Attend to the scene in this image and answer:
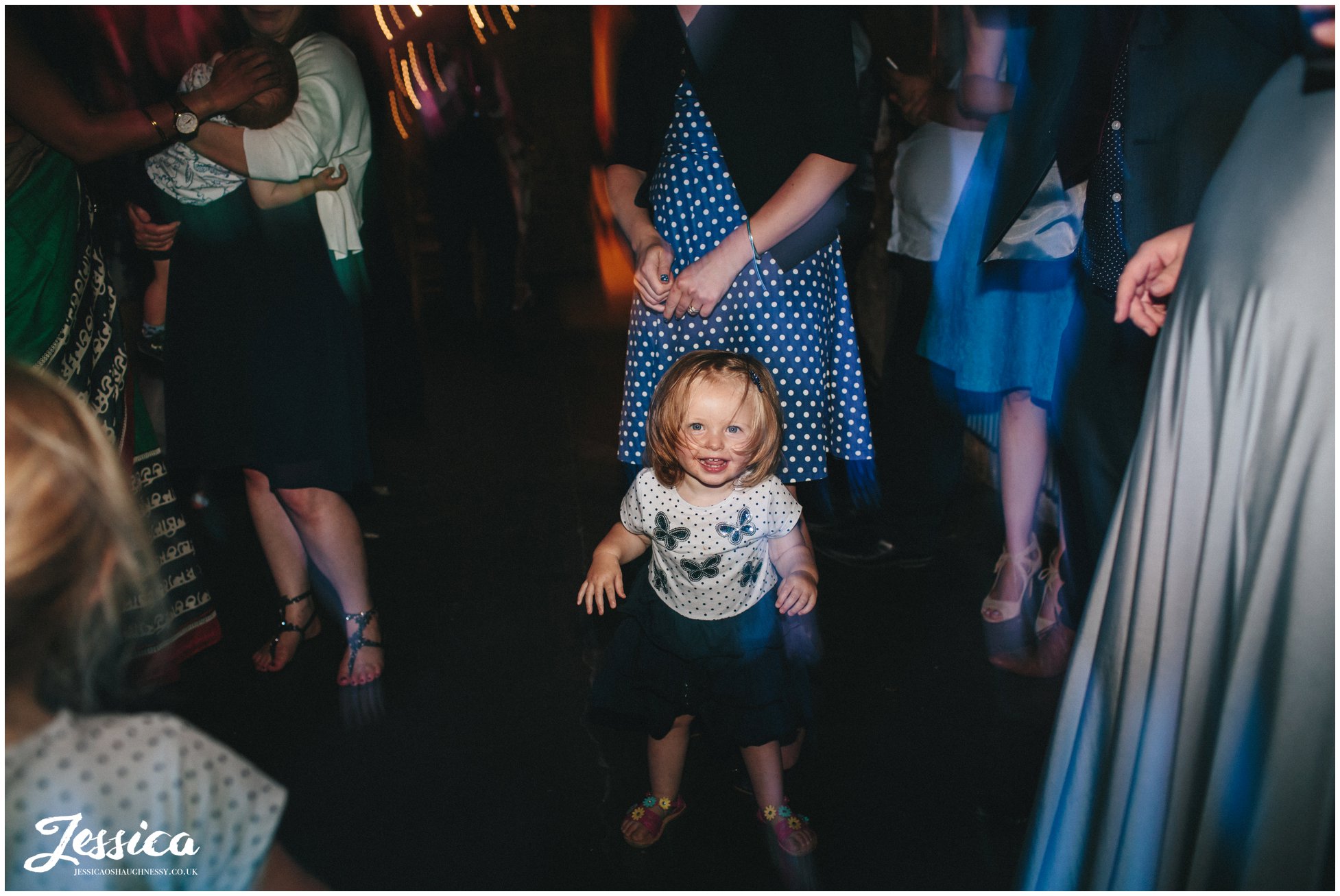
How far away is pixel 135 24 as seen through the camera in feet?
6.44

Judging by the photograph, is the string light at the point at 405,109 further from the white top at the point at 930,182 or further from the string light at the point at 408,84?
the white top at the point at 930,182

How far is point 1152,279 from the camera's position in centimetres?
127

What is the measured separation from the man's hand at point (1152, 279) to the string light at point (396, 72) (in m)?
5.49

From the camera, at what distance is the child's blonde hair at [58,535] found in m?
0.85

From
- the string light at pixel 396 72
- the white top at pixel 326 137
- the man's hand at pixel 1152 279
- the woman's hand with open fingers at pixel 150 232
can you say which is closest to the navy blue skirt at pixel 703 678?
the man's hand at pixel 1152 279

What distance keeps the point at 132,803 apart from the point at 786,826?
3.86 ft

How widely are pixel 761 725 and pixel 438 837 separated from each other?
0.66 m

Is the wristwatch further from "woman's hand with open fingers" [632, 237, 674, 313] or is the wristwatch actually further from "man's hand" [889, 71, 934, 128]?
"man's hand" [889, 71, 934, 128]

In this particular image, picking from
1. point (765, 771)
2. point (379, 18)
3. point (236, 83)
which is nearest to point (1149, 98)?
point (765, 771)

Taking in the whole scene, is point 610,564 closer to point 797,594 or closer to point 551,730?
point 797,594

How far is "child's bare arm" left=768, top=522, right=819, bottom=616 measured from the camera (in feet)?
5.32

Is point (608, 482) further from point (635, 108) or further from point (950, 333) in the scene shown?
point (635, 108)

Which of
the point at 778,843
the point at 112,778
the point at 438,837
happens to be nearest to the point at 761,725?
the point at 778,843

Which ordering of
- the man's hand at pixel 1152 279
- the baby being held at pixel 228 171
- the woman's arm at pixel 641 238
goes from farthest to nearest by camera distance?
the baby being held at pixel 228 171 < the woman's arm at pixel 641 238 < the man's hand at pixel 1152 279
